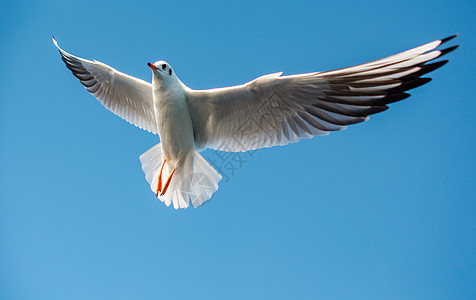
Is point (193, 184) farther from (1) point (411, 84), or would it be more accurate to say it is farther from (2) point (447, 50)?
(2) point (447, 50)

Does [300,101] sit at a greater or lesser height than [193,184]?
greater

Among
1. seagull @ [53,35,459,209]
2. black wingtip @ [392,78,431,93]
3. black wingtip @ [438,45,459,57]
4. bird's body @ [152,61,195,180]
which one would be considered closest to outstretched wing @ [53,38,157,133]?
seagull @ [53,35,459,209]

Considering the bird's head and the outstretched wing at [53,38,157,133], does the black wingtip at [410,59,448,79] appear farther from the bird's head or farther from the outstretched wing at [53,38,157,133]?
the outstretched wing at [53,38,157,133]

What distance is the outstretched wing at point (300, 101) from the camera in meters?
2.37

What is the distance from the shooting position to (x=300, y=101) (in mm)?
2760

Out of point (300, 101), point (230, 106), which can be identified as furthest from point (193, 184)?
point (300, 101)

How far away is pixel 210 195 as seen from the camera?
317cm

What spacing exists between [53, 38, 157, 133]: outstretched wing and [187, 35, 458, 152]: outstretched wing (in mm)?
565

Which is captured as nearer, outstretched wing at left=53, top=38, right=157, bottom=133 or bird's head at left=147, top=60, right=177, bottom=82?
bird's head at left=147, top=60, right=177, bottom=82

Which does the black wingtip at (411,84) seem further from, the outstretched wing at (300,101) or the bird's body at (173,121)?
the bird's body at (173,121)

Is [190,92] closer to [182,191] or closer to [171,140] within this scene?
[171,140]

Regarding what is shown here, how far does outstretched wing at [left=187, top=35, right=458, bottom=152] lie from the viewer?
237 cm

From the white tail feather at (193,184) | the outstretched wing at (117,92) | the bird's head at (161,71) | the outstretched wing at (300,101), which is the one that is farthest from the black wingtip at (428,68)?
the outstretched wing at (117,92)

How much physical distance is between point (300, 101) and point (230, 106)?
1.84 ft
